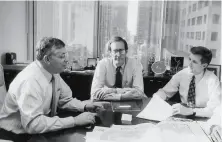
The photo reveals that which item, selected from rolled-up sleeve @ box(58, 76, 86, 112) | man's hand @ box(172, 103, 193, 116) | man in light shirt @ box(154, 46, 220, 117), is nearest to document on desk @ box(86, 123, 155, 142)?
man's hand @ box(172, 103, 193, 116)

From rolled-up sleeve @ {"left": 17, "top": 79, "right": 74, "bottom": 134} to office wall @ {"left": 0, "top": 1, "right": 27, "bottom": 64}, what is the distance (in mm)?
2755

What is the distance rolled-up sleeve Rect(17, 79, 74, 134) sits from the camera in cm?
125

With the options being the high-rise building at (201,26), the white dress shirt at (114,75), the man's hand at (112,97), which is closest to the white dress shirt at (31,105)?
the man's hand at (112,97)

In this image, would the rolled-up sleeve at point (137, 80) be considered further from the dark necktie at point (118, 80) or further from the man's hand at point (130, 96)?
the man's hand at point (130, 96)

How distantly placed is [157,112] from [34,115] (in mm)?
758

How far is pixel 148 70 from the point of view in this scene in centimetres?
389

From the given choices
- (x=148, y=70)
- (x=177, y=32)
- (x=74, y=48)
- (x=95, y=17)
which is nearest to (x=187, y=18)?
(x=177, y=32)

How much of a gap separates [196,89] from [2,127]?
1.68 metres

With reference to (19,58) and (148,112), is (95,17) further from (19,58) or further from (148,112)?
(148,112)

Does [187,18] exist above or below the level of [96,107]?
above

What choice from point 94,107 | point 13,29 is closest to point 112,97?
point 94,107

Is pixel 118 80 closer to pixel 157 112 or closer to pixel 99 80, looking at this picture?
pixel 99 80

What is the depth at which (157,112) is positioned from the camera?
5.16 ft

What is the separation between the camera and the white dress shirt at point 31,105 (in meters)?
1.27
